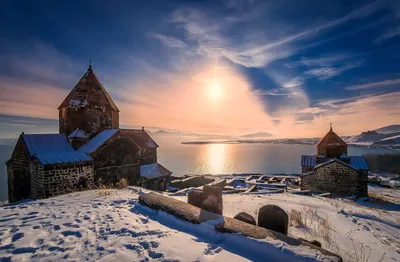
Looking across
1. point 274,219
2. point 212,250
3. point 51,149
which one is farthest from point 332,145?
point 51,149

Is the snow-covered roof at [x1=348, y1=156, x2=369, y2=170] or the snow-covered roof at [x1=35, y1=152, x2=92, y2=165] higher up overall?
the snow-covered roof at [x1=35, y1=152, x2=92, y2=165]

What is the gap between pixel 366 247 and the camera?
397 cm

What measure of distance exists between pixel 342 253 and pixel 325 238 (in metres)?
0.85

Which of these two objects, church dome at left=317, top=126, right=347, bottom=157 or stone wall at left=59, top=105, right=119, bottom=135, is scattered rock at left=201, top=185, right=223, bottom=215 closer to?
stone wall at left=59, top=105, right=119, bottom=135

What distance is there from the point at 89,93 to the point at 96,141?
4.16m

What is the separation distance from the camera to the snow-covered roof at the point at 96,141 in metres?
12.8

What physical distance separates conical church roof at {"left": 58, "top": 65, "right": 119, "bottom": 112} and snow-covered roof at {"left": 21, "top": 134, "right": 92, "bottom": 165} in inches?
113

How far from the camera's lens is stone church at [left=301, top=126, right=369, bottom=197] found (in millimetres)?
19094

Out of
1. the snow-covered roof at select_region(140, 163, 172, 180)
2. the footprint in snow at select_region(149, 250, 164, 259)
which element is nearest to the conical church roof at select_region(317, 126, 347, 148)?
the snow-covered roof at select_region(140, 163, 172, 180)

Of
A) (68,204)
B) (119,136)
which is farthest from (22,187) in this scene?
(68,204)

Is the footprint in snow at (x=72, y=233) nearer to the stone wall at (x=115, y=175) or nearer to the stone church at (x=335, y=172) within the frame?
the stone wall at (x=115, y=175)

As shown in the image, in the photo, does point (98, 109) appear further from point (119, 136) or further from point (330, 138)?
point (330, 138)

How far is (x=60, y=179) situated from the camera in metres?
11.0

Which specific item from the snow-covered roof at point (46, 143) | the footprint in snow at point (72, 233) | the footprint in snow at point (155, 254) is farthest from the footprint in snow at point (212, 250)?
the snow-covered roof at point (46, 143)
